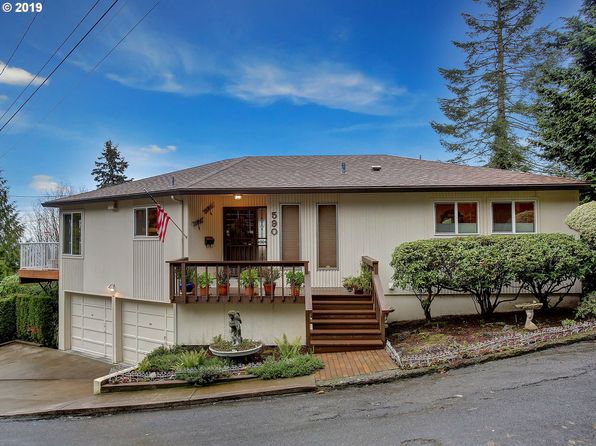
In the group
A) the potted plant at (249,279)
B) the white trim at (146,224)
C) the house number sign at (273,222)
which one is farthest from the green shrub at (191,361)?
the house number sign at (273,222)

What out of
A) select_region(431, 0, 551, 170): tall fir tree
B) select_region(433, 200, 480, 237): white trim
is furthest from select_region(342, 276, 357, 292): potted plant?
select_region(431, 0, 551, 170): tall fir tree

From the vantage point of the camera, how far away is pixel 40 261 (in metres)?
12.7

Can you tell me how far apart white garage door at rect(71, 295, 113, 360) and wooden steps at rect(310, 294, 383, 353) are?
7065 mm

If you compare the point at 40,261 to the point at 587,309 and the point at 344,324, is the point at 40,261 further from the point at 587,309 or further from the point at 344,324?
the point at 587,309

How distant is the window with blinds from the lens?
9.59 meters

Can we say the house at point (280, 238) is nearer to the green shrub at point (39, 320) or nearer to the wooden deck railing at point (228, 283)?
the wooden deck railing at point (228, 283)

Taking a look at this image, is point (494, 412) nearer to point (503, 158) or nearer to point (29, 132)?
point (503, 158)

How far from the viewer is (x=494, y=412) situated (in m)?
3.99

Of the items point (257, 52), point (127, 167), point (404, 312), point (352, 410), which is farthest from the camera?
point (127, 167)

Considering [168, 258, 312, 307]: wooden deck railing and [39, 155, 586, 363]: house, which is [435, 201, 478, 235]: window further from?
[168, 258, 312, 307]: wooden deck railing

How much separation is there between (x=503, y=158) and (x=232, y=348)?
17.4 m

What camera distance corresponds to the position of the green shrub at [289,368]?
602cm

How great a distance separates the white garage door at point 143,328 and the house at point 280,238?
4 cm

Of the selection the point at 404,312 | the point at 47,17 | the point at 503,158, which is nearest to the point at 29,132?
the point at 47,17
